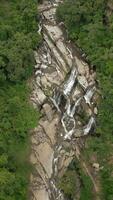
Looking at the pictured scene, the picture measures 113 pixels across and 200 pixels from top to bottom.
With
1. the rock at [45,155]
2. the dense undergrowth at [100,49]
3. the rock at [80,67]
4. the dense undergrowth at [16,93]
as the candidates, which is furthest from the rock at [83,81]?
the rock at [45,155]

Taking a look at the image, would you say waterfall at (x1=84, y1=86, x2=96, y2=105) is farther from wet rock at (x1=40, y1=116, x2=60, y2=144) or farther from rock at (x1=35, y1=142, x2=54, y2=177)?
rock at (x1=35, y1=142, x2=54, y2=177)

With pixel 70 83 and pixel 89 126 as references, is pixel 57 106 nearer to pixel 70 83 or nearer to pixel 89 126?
pixel 70 83

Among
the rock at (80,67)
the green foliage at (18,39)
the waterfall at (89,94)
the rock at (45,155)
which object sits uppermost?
the green foliage at (18,39)

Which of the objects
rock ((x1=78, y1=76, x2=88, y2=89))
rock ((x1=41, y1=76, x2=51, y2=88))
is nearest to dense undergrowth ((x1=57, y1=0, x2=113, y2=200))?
rock ((x1=78, y1=76, x2=88, y2=89))

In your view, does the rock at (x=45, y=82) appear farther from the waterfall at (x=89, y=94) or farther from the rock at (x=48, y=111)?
the waterfall at (x=89, y=94)

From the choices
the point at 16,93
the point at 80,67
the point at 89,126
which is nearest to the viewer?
the point at 16,93

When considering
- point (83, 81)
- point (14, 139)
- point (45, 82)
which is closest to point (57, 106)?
point (45, 82)

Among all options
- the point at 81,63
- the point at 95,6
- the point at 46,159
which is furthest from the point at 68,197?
the point at 95,6
